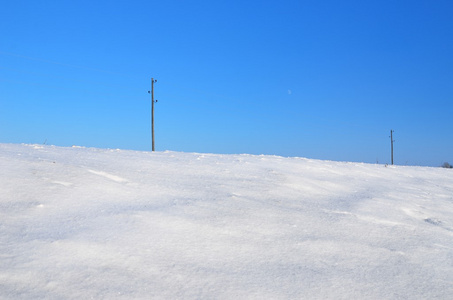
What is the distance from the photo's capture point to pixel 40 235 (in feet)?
5.71

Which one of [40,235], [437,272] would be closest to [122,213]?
[40,235]

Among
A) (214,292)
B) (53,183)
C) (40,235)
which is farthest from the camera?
(53,183)

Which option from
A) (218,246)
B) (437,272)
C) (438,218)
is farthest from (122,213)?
(438,218)

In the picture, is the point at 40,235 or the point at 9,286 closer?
the point at 9,286

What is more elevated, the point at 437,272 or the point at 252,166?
the point at 252,166

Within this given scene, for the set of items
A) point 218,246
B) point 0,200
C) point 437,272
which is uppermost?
point 0,200

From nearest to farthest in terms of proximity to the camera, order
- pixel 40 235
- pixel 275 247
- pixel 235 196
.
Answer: pixel 40 235 → pixel 275 247 → pixel 235 196

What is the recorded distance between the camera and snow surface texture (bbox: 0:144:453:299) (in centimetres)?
145

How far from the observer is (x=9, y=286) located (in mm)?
1312

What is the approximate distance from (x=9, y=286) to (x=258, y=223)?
1415mm

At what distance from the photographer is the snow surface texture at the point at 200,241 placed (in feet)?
4.75

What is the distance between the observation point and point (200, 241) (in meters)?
1.88

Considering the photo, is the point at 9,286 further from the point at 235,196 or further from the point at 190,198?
the point at 235,196

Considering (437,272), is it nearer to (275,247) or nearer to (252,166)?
(275,247)
